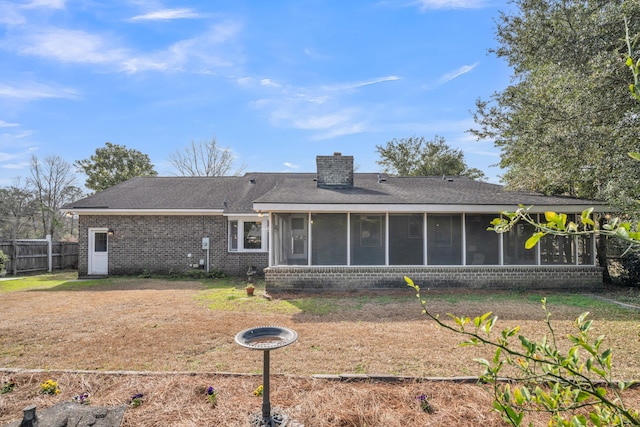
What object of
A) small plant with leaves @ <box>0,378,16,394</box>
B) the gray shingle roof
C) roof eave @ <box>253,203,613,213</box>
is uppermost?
the gray shingle roof

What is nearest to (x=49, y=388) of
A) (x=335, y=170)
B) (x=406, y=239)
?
(x=406, y=239)

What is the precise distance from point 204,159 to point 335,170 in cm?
2416

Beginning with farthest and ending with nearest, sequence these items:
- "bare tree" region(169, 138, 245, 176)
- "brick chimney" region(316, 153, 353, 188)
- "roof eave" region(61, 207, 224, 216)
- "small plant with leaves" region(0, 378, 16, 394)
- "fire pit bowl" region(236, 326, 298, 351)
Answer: "bare tree" region(169, 138, 245, 176) → "roof eave" region(61, 207, 224, 216) → "brick chimney" region(316, 153, 353, 188) → "small plant with leaves" region(0, 378, 16, 394) → "fire pit bowl" region(236, 326, 298, 351)

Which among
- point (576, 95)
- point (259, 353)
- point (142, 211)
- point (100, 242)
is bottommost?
point (259, 353)

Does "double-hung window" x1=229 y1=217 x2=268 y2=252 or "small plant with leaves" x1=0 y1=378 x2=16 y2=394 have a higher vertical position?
"double-hung window" x1=229 y1=217 x2=268 y2=252

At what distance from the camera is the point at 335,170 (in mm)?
13328

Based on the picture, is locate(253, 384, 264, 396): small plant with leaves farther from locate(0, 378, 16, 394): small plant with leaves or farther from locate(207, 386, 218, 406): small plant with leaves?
locate(0, 378, 16, 394): small plant with leaves

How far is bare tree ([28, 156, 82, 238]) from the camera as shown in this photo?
30.5 m

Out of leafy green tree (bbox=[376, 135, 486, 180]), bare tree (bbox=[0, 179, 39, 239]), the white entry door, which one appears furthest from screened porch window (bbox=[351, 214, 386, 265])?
bare tree (bbox=[0, 179, 39, 239])

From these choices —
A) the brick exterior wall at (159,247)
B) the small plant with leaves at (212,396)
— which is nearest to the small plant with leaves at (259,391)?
the small plant with leaves at (212,396)

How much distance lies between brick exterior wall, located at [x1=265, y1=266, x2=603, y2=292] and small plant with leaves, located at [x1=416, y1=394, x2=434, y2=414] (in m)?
6.79

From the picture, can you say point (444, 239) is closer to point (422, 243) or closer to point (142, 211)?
point (422, 243)

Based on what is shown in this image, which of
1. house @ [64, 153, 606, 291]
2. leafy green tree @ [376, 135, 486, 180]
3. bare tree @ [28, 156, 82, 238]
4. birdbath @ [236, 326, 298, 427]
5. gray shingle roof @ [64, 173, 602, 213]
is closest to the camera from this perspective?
birdbath @ [236, 326, 298, 427]

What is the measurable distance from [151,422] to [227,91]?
16237 mm
